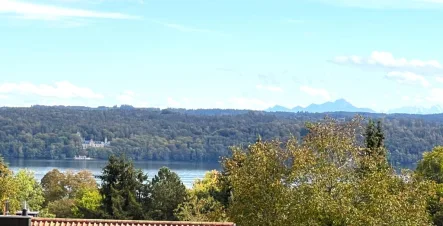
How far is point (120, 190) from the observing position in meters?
76.5

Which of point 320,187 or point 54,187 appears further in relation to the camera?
point 54,187

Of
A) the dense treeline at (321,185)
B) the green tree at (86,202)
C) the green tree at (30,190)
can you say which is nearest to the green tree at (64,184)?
the green tree at (86,202)

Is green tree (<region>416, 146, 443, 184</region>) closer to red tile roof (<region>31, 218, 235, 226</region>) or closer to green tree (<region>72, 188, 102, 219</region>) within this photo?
green tree (<region>72, 188, 102, 219</region>)

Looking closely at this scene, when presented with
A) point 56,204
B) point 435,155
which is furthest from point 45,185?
point 435,155

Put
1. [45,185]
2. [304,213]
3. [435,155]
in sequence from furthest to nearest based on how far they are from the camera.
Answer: [45,185]
[435,155]
[304,213]

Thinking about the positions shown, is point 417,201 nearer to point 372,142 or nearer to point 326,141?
point 326,141

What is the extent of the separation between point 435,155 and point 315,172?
47.7 metres

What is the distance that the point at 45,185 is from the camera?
114062 mm

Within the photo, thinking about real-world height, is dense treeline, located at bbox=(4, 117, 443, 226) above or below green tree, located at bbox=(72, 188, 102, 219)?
above

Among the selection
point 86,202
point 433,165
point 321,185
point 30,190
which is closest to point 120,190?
point 86,202

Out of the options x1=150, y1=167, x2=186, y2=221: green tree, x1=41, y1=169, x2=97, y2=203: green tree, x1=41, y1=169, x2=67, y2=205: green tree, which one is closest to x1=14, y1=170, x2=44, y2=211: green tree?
x1=41, y1=169, x2=67, y2=205: green tree

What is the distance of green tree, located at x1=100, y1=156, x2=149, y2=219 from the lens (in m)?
75.6

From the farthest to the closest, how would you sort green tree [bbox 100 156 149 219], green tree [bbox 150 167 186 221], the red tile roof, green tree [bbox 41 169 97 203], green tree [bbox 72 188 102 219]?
green tree [bbox 41 169 97 203] → green tree [bbox 72 188 102 219] → green tree [bbox 150 167 186 221] → green tree [bbox 100 156 149 219] → the red tile roof

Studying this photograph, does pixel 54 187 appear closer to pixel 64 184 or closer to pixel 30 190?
pixel 64 184
